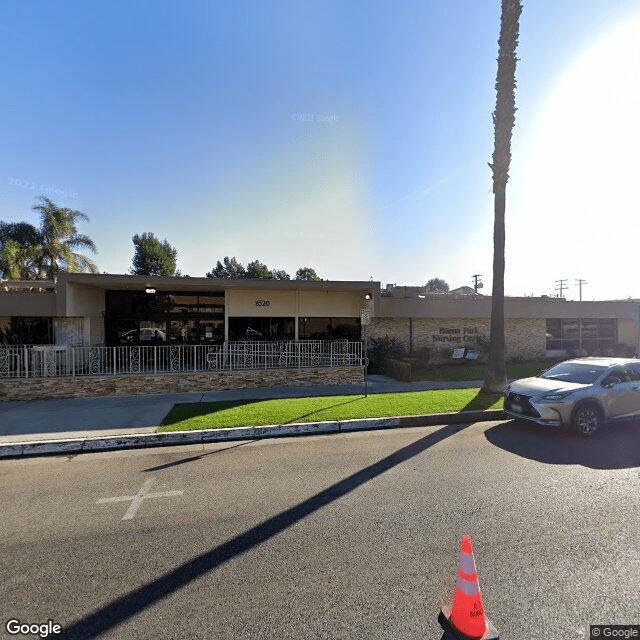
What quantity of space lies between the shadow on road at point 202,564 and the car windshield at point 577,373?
201 inches

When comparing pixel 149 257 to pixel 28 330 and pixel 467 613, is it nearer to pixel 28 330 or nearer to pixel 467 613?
pixel 28 330

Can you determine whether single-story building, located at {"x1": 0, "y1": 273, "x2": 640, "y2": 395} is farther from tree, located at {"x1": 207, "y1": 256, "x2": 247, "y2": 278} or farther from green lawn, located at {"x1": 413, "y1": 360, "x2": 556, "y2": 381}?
tree, located at {"x1": 207, "y1": 256, "x2": 247, "y2": 278}

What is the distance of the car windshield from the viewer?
7535 mm

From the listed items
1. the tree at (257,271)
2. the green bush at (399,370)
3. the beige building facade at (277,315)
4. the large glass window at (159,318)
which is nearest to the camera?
the green bush at (399,370)

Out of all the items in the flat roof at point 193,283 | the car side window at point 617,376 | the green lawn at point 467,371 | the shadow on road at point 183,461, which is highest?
the flat roof at point 193,283

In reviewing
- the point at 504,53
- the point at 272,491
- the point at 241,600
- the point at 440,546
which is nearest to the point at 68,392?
the point at 272,491

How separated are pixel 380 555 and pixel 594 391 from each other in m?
6.23

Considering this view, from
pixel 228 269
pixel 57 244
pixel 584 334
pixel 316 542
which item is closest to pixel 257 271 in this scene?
pixel 228 269

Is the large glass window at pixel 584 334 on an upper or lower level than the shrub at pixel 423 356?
upper

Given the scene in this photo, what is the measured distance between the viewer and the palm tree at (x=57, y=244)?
73.1 ft

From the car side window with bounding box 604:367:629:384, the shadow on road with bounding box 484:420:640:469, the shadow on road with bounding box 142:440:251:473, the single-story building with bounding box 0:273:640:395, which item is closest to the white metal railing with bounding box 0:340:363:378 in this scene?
the single-story building with bounding box 0:273:640:395

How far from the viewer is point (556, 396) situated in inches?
274

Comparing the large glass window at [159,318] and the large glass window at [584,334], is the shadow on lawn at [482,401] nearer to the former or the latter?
the large glass window at [159,318]

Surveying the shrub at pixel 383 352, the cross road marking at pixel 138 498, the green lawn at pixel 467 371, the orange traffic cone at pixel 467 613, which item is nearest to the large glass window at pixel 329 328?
the shrub at pixel 383 352
